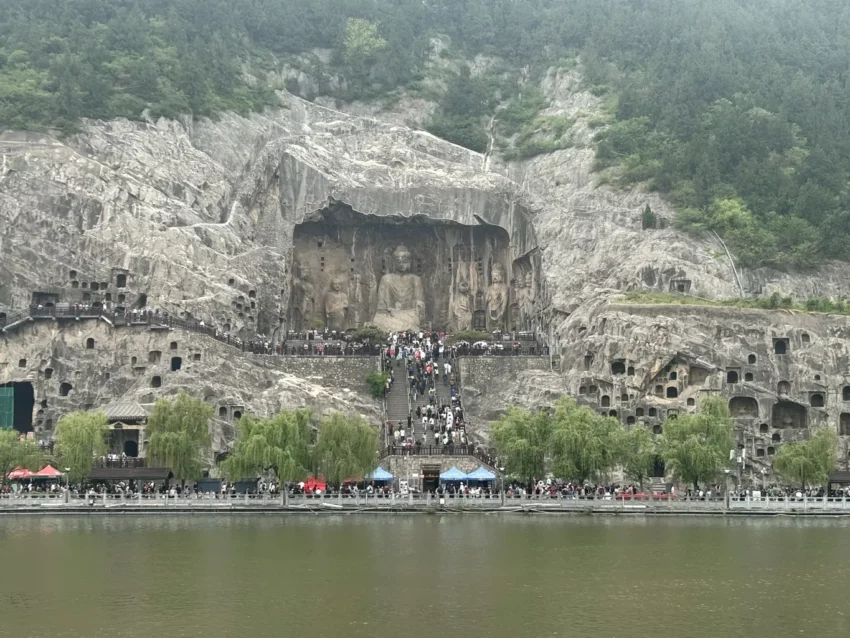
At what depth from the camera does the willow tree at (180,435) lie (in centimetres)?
7288

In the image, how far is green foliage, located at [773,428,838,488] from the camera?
245 feet

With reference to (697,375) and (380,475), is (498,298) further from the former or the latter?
(380,475)

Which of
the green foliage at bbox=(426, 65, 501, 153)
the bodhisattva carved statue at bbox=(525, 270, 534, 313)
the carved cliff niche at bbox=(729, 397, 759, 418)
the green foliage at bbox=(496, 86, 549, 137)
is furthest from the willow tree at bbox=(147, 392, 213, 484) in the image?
the green foliage at bbox=(496, 86, 549, 137)

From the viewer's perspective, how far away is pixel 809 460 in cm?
7469

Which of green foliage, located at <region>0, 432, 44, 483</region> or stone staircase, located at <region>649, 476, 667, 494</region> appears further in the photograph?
stone staircase, located at <region>649, 476, 667, 494</region>

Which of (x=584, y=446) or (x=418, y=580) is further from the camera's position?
(x=584, y=446)

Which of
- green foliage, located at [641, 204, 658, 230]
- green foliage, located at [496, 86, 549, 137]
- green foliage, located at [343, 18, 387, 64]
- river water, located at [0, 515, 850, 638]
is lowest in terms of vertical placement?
river water, located at [0, 515, 850, 638]

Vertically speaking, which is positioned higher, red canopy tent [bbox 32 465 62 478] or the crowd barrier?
red canopy tent [bbox 32 465 62 478]

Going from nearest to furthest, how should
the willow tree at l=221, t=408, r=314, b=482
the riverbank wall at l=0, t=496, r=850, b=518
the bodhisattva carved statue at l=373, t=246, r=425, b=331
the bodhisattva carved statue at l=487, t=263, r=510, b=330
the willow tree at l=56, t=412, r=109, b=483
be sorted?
the riverbank wall at l=0, t=496, r=850, b=518, the willow tree at l=221, t=408, r=314, b=482, the willow tree at l=56, t=412, r=109, b=483, the bodhisattva carved statue at l=487, t=263, r=510, b=330, the bodhisattva carved statue at l=373, t=246, r=425, b=331

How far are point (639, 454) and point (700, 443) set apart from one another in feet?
11.6

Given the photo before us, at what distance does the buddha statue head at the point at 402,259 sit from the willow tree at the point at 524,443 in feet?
113

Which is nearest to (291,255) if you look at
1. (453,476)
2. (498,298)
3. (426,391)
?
(498,298)

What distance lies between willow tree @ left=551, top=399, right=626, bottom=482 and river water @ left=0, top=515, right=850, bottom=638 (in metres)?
9.95

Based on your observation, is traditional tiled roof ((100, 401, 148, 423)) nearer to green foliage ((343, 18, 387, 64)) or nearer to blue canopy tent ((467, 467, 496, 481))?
blue canopy tent ((467, 467, 496, 481))
